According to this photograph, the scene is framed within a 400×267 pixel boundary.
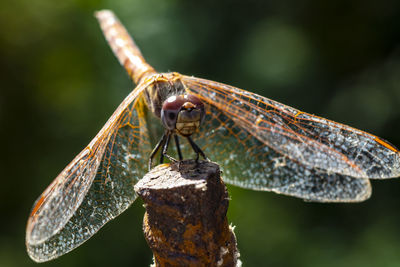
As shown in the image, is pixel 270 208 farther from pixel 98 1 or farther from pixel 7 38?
pixel 7 38

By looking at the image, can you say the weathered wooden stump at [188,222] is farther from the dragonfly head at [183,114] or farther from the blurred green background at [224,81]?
the blurred green background at [224,81]

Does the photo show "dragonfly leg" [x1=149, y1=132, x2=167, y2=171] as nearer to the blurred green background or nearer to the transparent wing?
the transparent wing

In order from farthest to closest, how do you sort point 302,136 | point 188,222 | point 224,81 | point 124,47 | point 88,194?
1. point 224,81
2. point 124,47
3. point 302,136
4. point 88,194
5. point 188,222

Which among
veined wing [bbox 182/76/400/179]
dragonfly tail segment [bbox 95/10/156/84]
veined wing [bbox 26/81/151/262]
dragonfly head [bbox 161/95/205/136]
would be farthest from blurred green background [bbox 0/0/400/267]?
dragonfly head [bbox 161/95/205/136]

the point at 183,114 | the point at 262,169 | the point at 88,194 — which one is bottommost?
the point at 262,169

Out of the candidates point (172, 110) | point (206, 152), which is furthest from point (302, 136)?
point (172, 110)

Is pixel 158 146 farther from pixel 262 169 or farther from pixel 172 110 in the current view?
pixel 262 169
